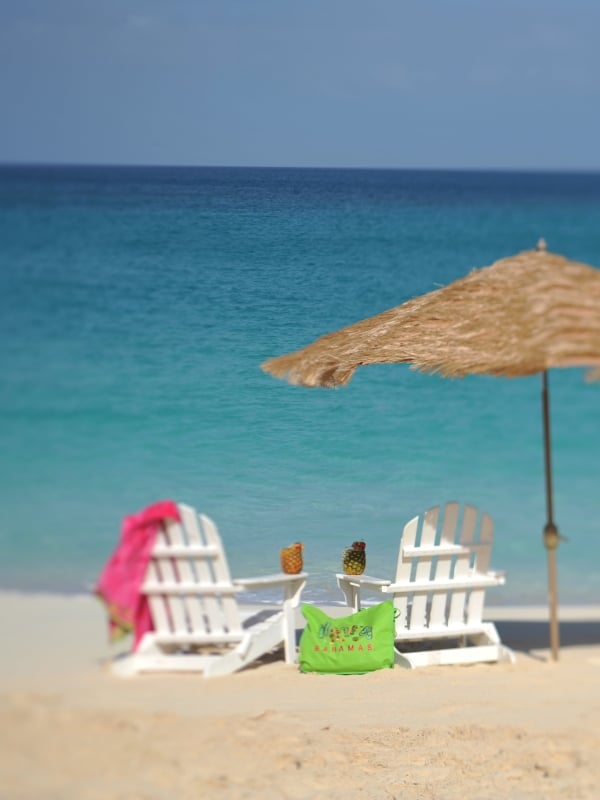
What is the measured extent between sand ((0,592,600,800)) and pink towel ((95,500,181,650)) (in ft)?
0.53

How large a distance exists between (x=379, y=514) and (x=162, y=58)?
1869 millimetres

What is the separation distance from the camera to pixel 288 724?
9.88ft

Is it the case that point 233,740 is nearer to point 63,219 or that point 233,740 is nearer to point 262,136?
point 63,219

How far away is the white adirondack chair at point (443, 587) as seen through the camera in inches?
108

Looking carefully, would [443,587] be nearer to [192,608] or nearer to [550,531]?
[550,531]

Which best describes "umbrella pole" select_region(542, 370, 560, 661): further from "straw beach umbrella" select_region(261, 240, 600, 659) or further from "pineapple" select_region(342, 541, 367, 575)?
"pineapple" select_region(342, 541, 367, 575)

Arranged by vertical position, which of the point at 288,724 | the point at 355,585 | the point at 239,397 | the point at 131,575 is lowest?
the point at 288,724

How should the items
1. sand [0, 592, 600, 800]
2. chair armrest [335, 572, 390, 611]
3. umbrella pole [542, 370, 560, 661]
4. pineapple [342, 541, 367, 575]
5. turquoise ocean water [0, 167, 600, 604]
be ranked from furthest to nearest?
1. turquoise ocean water [0, 167, 600, 604]
2. pineapple [342, 541, 367, 575]
3. chair armrest [335, 572, 390, 611]
4. umbrella pole [542, 370, 560, 661]
5. sand [0, 592, 600, 800]

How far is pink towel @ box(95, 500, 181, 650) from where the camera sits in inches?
83.9

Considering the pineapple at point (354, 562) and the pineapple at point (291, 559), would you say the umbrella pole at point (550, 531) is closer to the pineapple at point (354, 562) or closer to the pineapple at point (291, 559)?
the pineapple at point (354, 562)

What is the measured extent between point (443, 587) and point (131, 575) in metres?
0.96

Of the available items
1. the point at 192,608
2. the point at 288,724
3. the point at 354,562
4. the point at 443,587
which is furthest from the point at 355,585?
the point at 192,608

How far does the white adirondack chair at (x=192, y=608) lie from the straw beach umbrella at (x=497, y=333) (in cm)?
68

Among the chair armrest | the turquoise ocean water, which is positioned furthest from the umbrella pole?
the turquoise ocean water
